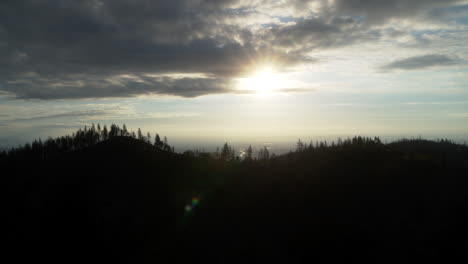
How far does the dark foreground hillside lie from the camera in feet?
157

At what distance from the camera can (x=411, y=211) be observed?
169 ft

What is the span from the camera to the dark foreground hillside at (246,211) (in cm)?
4791

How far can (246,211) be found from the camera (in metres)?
65.1

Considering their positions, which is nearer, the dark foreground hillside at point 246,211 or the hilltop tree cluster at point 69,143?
the dark foreground hillside at point 246,211

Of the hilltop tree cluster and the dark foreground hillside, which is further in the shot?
the hilltop tree cluster

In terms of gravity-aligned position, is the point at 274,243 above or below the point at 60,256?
above

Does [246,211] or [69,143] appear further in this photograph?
[69,143]

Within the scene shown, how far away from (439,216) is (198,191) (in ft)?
184

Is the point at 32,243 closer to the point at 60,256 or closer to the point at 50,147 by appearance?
the point at 60,256

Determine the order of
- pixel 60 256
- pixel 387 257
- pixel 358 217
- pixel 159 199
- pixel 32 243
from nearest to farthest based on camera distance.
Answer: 1. pixel 387 257
2. pixel 358 217
3. pixel 60 256
4. pixel 32 243
5. pixel 159 199

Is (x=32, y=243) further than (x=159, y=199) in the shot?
No

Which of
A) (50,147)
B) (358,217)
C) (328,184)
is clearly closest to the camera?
(358,217)

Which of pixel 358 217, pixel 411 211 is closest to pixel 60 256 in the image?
pixel 358 217

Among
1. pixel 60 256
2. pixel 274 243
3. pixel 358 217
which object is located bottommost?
pixel 60 256
